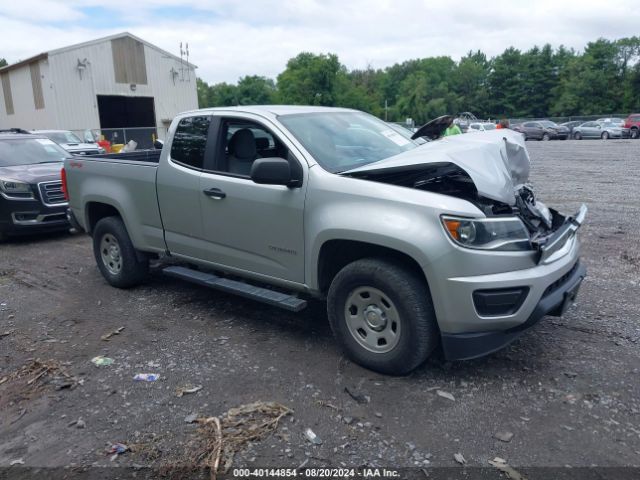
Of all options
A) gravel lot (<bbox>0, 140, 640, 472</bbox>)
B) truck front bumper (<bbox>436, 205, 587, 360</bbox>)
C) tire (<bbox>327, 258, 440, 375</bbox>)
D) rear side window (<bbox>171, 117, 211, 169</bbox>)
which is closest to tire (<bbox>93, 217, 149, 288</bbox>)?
gravel lot (<bbox>0, 140, 640, 472</bbox>)

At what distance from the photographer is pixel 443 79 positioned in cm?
10056

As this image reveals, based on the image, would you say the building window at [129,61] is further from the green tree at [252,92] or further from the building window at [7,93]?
the green tree at [252,92]

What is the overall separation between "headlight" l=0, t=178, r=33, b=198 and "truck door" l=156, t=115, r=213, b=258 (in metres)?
4.51

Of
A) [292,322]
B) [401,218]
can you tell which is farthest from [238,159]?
[401,218]

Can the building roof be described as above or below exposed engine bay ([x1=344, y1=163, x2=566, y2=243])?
above

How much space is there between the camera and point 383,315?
378cm

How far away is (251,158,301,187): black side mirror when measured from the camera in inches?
157

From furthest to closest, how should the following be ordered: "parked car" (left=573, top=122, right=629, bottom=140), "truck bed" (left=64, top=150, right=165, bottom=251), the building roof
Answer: "parked car" (left=573, top=122, right=629, bottom=140) < the building roof < "truck bed" (left=64, top=150, right=165, bottom=251)

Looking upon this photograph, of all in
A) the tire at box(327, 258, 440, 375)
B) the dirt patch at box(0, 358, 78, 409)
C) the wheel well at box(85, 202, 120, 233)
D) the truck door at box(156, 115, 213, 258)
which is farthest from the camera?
the wheel well at box(85, 202, 120, 233)

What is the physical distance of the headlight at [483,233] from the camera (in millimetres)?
3396

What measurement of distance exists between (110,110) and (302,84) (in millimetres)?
35388

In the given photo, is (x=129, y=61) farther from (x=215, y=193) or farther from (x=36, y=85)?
(x=215, y=193)

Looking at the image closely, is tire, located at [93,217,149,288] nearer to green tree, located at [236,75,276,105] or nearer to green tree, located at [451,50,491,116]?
green tree, located at [451,50,491,116]

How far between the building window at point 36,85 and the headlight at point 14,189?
2486cm
